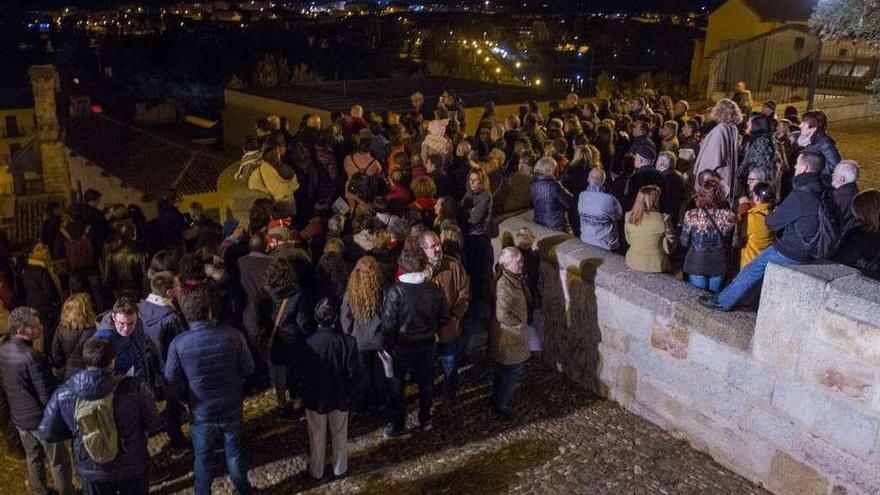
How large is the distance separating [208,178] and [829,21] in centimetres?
1606

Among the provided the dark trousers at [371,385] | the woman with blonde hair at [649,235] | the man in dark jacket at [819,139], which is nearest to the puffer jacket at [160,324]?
the dark trousers at [371,385]

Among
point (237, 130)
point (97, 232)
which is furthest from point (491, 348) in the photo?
point (237, 130)

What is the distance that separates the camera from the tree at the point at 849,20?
317 inches

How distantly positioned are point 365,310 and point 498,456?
61.8 inches

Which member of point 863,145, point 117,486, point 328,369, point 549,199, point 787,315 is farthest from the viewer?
point 863,145

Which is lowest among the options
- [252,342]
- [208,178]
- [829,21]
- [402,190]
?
[208,178]

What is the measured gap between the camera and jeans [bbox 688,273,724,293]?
6625 millimetres

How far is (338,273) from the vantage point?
6246 millimetres

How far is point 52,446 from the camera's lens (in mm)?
5266

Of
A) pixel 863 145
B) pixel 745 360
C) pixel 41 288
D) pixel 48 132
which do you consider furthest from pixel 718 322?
pixel 48 132

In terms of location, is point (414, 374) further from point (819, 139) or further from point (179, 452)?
point (819, 139)

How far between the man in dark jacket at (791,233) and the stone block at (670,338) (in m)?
0.30

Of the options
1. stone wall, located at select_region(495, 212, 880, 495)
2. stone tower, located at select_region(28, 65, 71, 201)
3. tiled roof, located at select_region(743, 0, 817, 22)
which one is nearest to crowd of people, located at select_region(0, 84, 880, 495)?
stone wall, located at select_region(495, 212, 880, 495)

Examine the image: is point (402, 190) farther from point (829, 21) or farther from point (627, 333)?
point (829, 21)
